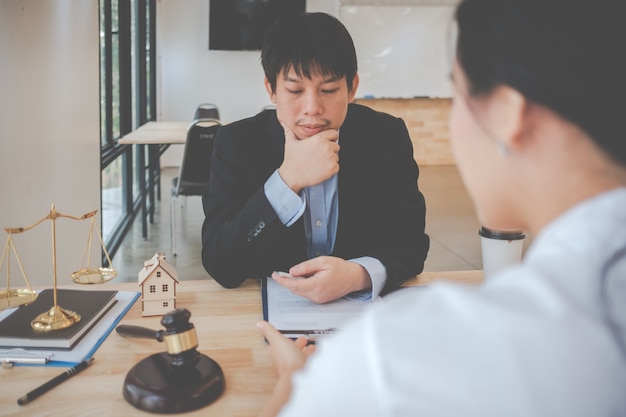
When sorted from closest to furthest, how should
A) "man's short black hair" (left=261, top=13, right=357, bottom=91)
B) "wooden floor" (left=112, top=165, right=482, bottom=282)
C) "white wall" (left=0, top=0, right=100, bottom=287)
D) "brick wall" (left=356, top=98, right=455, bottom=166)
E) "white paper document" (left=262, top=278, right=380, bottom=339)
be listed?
→ "white paper document" (left=262, top=278, right=380, bottom=339) < "man's short black hair" (left=261, top=13, right=357, bottom=91) < "white wall" (left=0, top=0, right=100, bottom=287) < "wooden floor" (left=112, top=165, right=482, bottom=282) < "brick wall" (left=356, top=98, right=455, bottom=166)

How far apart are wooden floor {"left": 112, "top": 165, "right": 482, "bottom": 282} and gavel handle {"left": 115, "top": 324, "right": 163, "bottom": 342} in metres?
3.06

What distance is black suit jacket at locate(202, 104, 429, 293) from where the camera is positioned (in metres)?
1.53

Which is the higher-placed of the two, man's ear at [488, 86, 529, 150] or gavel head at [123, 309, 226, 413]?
man's ear at [488, 86, 529, 150]

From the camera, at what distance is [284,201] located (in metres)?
1.41

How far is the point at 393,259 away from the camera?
143 cm

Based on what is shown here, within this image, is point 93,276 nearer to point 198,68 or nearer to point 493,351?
point 493,351

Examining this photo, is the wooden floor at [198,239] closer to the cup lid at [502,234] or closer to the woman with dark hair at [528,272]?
the cup lid at [502,234]

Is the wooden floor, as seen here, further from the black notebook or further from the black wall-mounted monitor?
the black notebook

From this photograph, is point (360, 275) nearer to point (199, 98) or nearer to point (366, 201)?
point (366, 201)

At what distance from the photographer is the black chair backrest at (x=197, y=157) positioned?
429 cm

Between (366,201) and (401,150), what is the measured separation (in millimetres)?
187

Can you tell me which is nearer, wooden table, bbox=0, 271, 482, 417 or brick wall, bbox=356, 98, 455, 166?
wooden table, bbox=0, 271, 482, 417

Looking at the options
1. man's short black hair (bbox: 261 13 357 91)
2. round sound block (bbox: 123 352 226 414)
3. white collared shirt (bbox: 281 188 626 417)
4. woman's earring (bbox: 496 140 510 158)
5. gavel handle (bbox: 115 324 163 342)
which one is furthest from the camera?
man's short black hair (bbox: 261 13 357 91)

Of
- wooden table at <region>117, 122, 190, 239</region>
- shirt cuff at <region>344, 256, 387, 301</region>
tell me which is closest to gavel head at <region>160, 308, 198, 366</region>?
shirt cuff at <region>344, 256, 387, 301</region>
